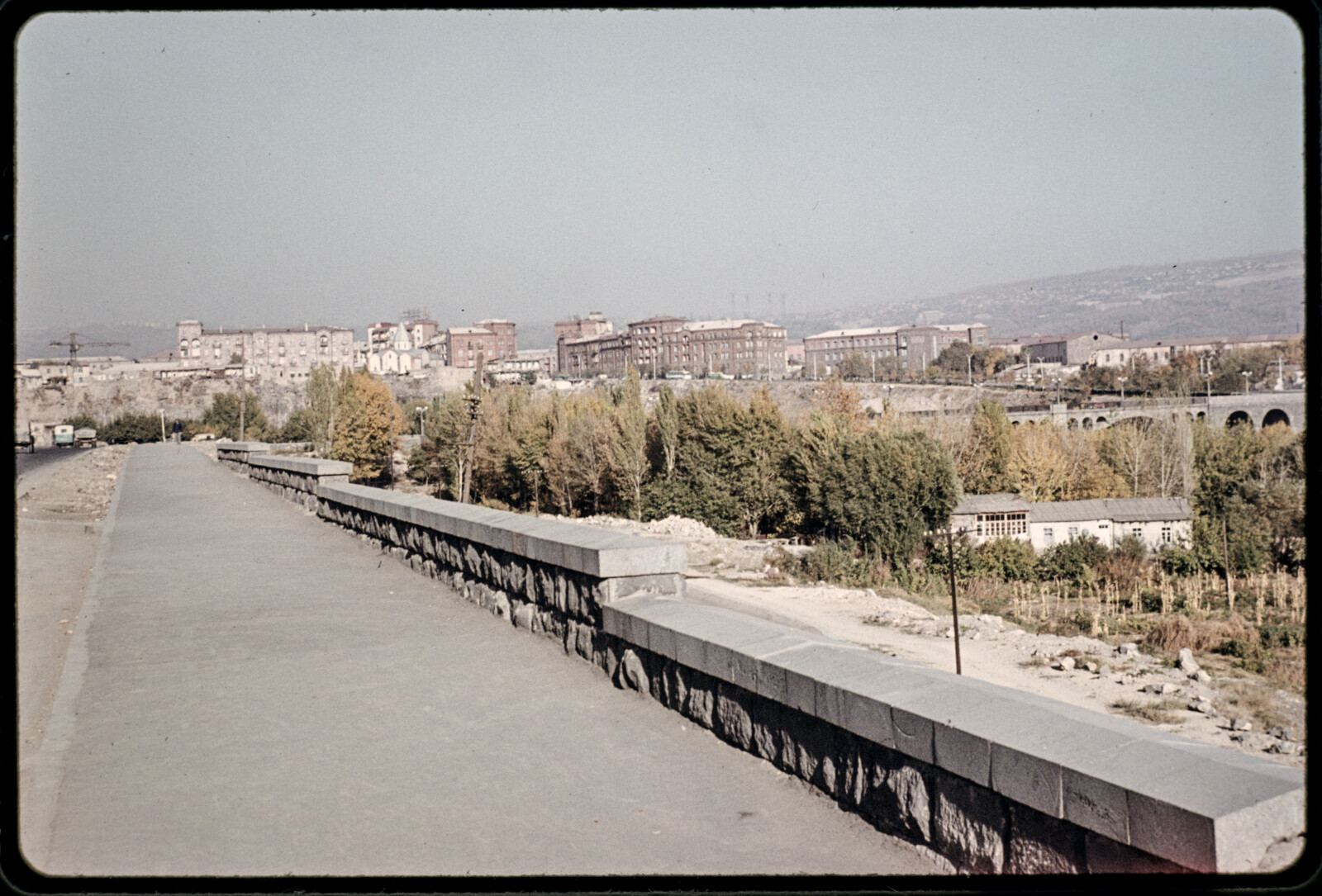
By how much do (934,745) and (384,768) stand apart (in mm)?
2233

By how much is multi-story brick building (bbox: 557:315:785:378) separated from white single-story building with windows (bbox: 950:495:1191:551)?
348 ft

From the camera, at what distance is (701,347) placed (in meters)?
147

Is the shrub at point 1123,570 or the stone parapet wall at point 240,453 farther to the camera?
the shrub at point 1123,570

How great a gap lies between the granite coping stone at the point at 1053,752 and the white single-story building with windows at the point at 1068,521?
32857mm

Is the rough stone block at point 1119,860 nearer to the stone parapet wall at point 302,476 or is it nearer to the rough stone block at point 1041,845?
the rough stone block at point 1041,845

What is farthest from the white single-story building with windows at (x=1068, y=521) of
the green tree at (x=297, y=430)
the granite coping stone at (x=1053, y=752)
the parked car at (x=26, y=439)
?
the parked car at (x=26, y=439)

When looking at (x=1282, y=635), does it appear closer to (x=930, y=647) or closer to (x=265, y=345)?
(x=930, y=647)

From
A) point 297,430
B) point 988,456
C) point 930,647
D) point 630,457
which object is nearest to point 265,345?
point 297,430

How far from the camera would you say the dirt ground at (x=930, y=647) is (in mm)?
8078

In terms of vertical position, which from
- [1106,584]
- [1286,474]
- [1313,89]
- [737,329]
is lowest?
[1106,584]

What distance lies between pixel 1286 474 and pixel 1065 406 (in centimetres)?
2942

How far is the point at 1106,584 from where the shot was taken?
95.7 ft

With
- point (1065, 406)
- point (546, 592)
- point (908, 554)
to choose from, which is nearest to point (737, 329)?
point (1065, 406)

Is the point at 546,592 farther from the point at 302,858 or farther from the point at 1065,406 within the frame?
the point at 1065,406
